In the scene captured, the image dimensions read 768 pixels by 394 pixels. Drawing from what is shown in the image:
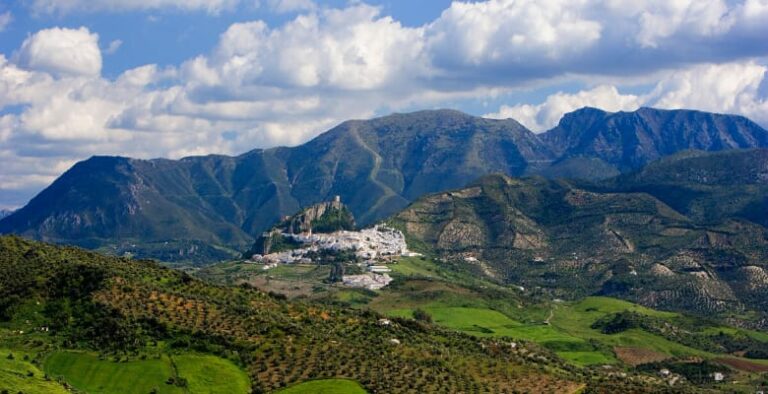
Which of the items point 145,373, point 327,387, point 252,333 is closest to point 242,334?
point 252,333

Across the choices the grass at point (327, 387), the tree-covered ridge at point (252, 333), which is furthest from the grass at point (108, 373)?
the grass at point (327, 387)

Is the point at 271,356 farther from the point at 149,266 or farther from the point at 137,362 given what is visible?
Result: the point at 149,266

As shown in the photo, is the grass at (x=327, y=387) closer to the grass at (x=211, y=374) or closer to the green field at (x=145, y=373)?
the grass at (x=211, y=374)

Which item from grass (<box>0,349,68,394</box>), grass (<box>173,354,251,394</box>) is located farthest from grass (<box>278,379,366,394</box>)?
grass (<box>0,349,68,394</box>)

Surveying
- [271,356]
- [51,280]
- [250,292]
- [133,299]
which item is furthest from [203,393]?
[250,292]

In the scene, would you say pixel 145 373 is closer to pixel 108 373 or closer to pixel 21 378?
pixel 108 373
